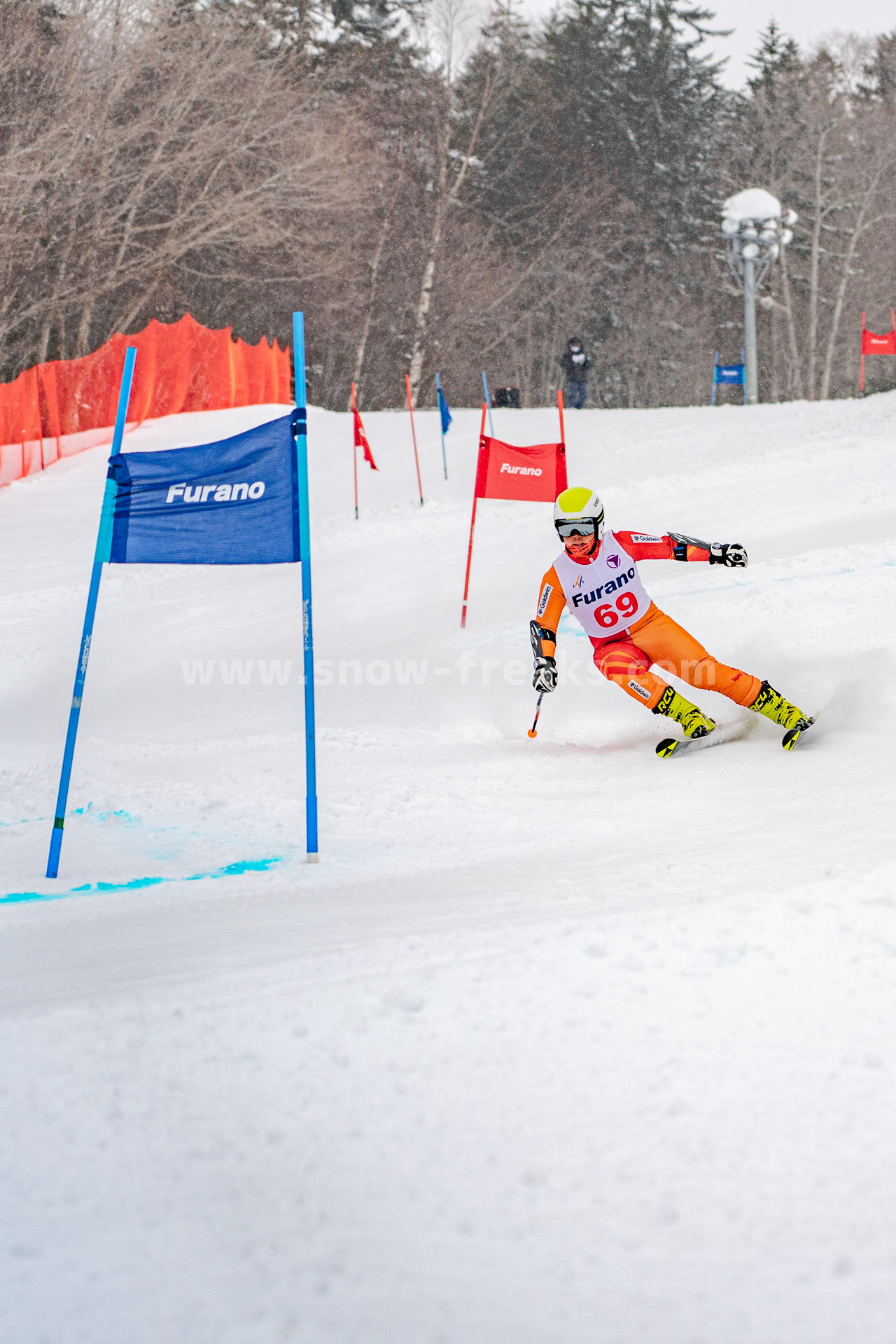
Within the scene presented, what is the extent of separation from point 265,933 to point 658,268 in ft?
131

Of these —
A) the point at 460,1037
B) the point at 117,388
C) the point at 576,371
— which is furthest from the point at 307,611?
the point at 576,371

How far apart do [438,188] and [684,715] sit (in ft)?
104

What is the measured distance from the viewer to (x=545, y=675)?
668cm

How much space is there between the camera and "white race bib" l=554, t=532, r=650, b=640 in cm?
679

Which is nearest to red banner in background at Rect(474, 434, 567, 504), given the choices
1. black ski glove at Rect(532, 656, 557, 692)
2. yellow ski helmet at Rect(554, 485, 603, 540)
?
yellow ski helmet at Rect(554, 485, 603, 540)

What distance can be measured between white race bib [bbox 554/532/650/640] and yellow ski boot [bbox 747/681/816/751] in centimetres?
83

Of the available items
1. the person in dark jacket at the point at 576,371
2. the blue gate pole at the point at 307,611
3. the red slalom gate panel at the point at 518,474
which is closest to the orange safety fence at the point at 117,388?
the person in dark jacket at the point at 576,371

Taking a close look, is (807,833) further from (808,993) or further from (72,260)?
(72,260)

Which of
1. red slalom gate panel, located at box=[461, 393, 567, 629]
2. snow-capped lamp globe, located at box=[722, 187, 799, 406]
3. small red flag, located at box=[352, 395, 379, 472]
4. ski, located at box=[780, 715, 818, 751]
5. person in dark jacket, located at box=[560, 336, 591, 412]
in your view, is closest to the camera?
ski, located at box=[780, 715, 818, 751]

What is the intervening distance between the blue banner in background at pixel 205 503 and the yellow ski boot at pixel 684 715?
270 cm

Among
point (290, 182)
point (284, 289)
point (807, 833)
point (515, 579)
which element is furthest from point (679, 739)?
point (284, 289)

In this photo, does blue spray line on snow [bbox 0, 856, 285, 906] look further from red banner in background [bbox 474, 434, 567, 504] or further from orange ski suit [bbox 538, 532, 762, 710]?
red banner in background [bbox 474, 434, 567, 504]

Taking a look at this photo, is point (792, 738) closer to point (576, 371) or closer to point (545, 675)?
point (545, 675)

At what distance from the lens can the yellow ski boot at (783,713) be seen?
20.6ft
